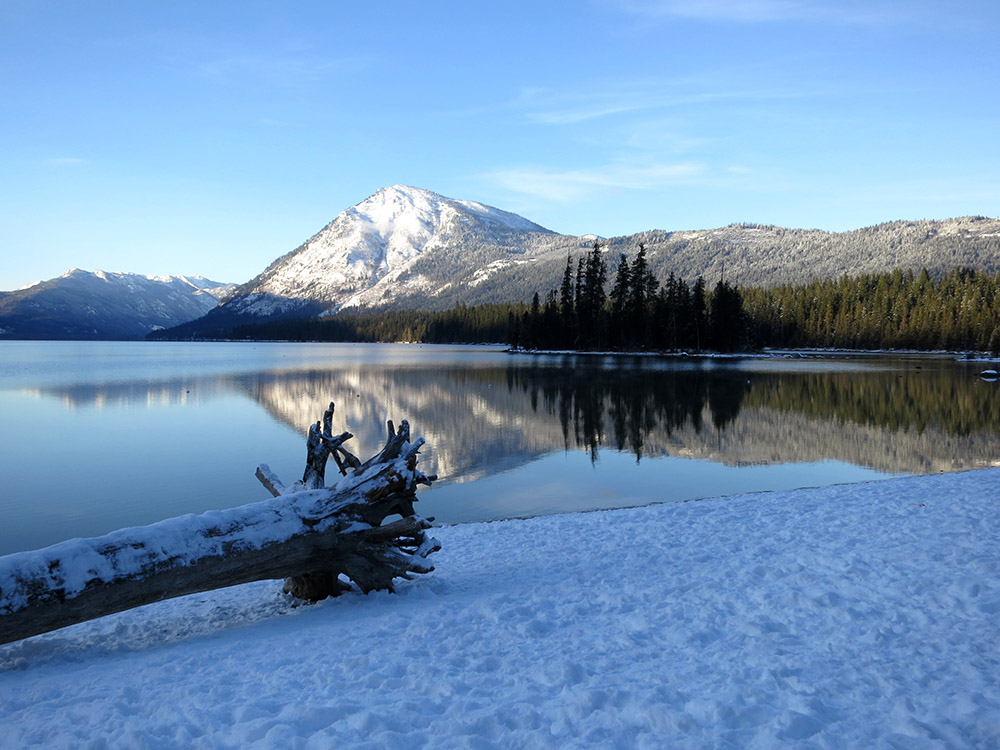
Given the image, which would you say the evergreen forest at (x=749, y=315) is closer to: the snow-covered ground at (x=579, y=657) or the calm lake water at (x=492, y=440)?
the calm lake water at (x=492, y=440)

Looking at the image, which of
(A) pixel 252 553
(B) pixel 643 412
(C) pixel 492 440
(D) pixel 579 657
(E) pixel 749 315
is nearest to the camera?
(D) pixel 579 657

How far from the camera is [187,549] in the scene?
7.00 meters

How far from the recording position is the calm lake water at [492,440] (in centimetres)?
1591

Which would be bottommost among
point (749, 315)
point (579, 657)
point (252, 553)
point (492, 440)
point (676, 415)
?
point (492, 440)

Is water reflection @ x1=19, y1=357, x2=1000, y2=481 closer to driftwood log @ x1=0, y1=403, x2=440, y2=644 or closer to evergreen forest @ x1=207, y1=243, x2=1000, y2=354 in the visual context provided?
driftwood log @ x1=0, y1=403, x2=440, y2=644

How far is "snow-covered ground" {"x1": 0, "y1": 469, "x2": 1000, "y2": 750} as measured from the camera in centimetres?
466

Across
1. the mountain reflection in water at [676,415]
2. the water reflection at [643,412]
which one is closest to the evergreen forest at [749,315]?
the water reflection at [643,412]

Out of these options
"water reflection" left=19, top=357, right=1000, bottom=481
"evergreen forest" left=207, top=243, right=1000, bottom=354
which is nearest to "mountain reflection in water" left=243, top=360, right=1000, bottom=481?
"water reflection" left=19, top=357, right=1000, bottom=481

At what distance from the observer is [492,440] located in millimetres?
24266

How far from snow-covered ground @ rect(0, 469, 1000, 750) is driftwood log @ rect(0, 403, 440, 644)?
1.45 feet

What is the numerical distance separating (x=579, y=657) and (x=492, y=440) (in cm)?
1844

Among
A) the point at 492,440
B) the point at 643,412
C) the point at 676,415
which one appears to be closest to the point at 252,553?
the point at 492,440

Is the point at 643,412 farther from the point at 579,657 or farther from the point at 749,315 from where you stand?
the point at 749,315

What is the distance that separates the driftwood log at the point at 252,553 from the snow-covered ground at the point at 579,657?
1.45 feet
